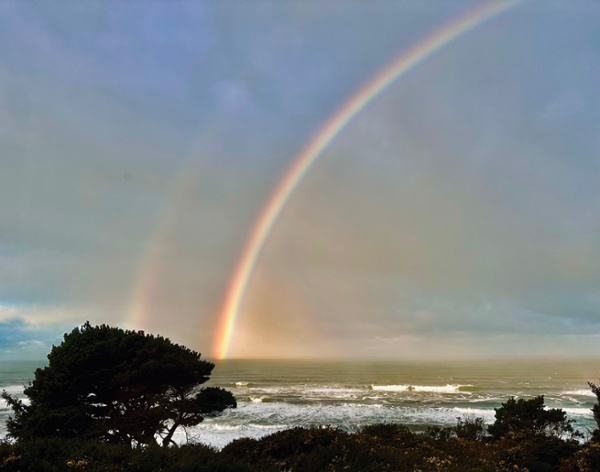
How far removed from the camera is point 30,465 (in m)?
7.13

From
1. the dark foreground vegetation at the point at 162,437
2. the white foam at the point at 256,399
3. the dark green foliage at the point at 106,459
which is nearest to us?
the dark green foliage at the point at 106,459

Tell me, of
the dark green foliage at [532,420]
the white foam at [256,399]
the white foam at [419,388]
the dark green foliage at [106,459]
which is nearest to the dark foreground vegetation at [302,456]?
the dark green foliage at [106,459]

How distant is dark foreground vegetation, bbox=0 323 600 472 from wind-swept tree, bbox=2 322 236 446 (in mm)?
38

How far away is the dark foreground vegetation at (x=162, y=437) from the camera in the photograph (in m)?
7.59

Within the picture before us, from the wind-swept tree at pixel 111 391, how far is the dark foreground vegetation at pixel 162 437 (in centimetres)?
4

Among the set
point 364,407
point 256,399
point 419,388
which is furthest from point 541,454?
point 419,388

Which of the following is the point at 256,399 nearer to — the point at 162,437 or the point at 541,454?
the point at 162,437

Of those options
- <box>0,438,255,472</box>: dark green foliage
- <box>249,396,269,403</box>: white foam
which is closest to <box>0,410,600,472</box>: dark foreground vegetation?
<box>0,438,255,472</box>: dark green foliage

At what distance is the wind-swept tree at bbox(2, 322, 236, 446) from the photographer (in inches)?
562

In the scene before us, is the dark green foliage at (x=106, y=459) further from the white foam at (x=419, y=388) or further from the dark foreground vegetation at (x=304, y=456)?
the white foam at (x=419, y=388)

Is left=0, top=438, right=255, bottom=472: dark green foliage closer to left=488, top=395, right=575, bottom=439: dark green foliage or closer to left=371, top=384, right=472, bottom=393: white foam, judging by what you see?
left=488, top=395, right=575, bottom=439: dark green foliage

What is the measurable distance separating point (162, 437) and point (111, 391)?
2.70m

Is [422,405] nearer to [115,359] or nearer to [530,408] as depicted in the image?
[530,408]

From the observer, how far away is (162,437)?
15844 mm
